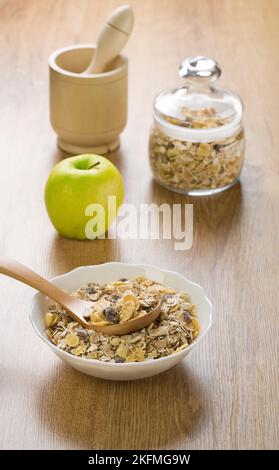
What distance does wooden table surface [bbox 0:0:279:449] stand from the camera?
1.04m

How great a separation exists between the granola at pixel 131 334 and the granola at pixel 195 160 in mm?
387

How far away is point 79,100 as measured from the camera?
1604 mm

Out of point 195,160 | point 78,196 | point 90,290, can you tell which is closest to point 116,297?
point 90,290

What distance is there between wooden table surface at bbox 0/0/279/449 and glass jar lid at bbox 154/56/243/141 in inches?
Answer: 5.0

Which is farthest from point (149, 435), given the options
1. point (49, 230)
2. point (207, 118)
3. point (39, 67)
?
point (39, 67)

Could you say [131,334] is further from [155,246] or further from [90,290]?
[155,246]

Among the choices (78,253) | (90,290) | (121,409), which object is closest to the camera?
(121,409)

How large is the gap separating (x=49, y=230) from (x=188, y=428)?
52 centimetres

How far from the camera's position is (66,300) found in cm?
115

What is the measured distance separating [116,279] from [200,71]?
18.0 inches

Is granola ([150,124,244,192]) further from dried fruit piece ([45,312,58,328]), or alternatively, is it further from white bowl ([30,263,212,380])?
dried fruit piece ([45,312,58,328])

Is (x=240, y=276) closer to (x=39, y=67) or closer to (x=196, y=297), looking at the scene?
(x=196, y=297)

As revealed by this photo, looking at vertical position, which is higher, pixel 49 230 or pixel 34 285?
pixel 34 285

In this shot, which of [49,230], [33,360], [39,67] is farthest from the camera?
[39,67]
